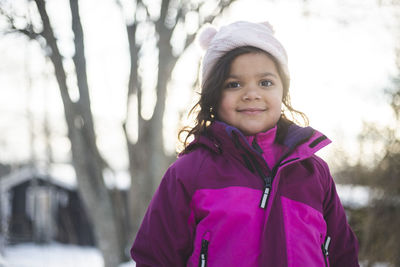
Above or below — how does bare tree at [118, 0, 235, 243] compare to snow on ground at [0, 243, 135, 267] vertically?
above

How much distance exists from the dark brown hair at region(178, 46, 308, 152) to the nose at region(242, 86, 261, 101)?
0.34 feet

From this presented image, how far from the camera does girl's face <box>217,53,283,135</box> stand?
4.98 feet

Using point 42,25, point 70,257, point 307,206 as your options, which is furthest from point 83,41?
point 70,257

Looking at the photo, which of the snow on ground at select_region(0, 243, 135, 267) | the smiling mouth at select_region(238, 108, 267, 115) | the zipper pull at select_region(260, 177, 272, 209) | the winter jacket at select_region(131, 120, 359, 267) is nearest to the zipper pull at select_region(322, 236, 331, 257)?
the winter jacket at select_region(131, 120, 359, 267)

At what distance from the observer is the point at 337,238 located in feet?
5.16

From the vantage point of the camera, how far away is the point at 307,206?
1.43 m

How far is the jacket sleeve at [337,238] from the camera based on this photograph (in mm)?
1556

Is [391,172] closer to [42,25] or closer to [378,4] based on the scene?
[378,4]

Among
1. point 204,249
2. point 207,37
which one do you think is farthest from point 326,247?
point 207,37

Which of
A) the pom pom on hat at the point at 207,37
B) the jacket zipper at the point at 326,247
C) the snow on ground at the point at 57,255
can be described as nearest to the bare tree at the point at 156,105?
the pom pom on hat at the point at 207,37

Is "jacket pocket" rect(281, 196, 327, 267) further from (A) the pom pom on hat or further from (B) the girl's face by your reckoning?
(A) the pom pom on hat

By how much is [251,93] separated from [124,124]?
11.0ft

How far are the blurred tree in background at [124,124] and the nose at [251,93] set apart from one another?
2139 millimetres

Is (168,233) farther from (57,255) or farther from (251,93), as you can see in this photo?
(57,255)
